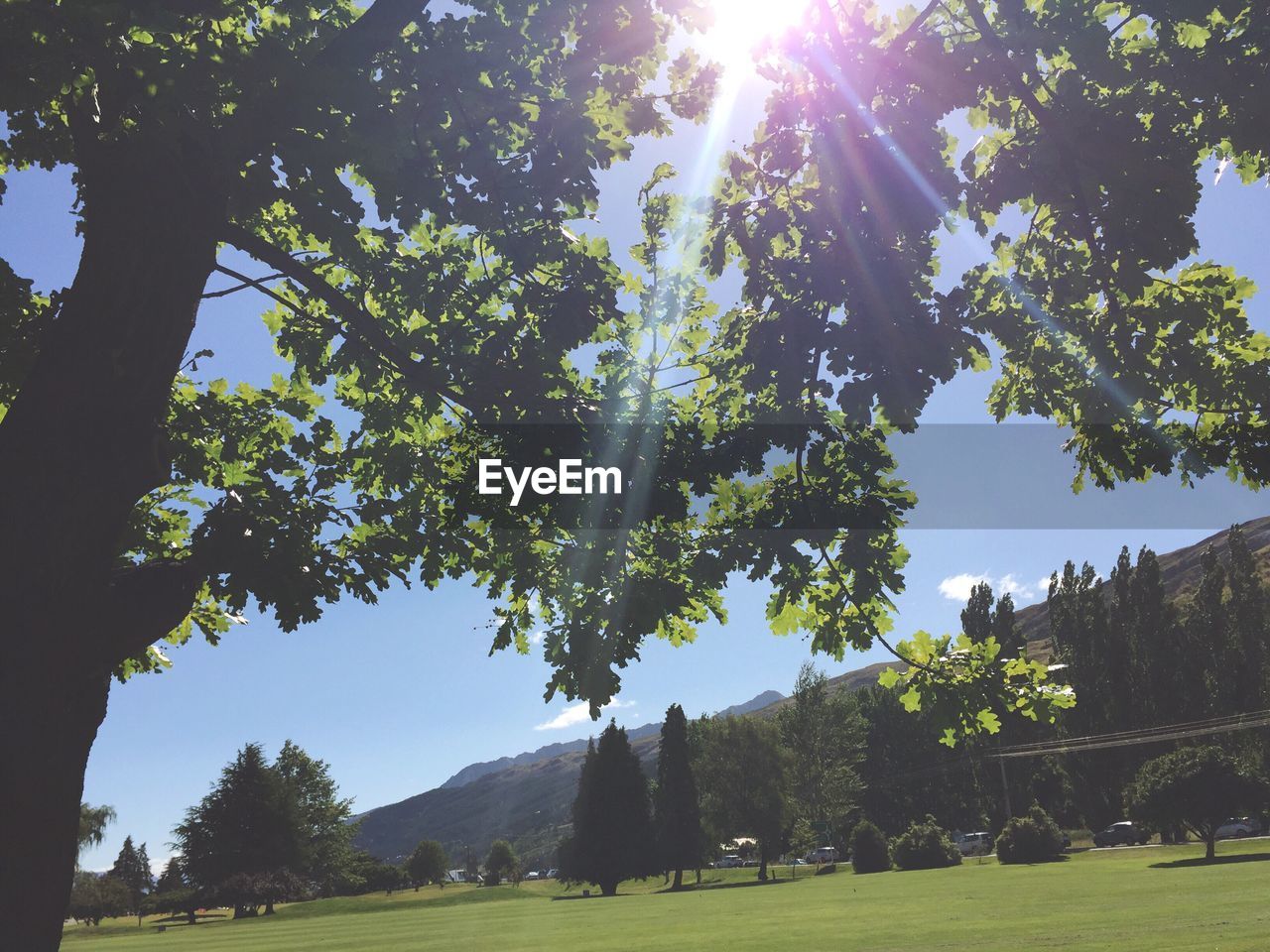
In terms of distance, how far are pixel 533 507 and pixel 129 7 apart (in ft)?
17.1

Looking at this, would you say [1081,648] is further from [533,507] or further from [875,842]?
[533,507]

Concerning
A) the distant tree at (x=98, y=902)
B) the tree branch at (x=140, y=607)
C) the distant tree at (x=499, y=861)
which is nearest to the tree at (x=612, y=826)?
the distant tree at (x=98, y=902)

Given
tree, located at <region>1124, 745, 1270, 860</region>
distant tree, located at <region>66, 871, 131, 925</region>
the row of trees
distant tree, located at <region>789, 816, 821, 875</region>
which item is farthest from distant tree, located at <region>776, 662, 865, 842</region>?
distant tree, located at <region>66, 871, 131, 925</region>

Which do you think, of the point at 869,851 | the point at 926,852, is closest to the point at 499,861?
the point at 869,851

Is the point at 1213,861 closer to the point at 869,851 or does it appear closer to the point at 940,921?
the point at 940,921

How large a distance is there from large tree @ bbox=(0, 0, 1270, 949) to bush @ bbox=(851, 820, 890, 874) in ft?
213

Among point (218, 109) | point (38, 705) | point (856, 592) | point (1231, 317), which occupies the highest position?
point (218, 109)

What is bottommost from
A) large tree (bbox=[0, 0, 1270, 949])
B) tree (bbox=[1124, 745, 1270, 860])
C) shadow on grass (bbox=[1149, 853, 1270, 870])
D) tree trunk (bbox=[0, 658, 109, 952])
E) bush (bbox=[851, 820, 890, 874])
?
bush (bbox=[851, 820, 890, 874])

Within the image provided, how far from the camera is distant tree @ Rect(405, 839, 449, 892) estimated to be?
394 feet

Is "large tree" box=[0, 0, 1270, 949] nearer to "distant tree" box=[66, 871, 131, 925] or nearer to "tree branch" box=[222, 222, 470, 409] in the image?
"tree branch" box=[222, 222, 470, 409]

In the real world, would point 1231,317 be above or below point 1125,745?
above

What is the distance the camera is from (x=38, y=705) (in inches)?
234

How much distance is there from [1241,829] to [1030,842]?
2354 centimetres

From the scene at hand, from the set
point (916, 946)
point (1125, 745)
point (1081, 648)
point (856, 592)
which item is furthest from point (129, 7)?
point (1081, 648)
